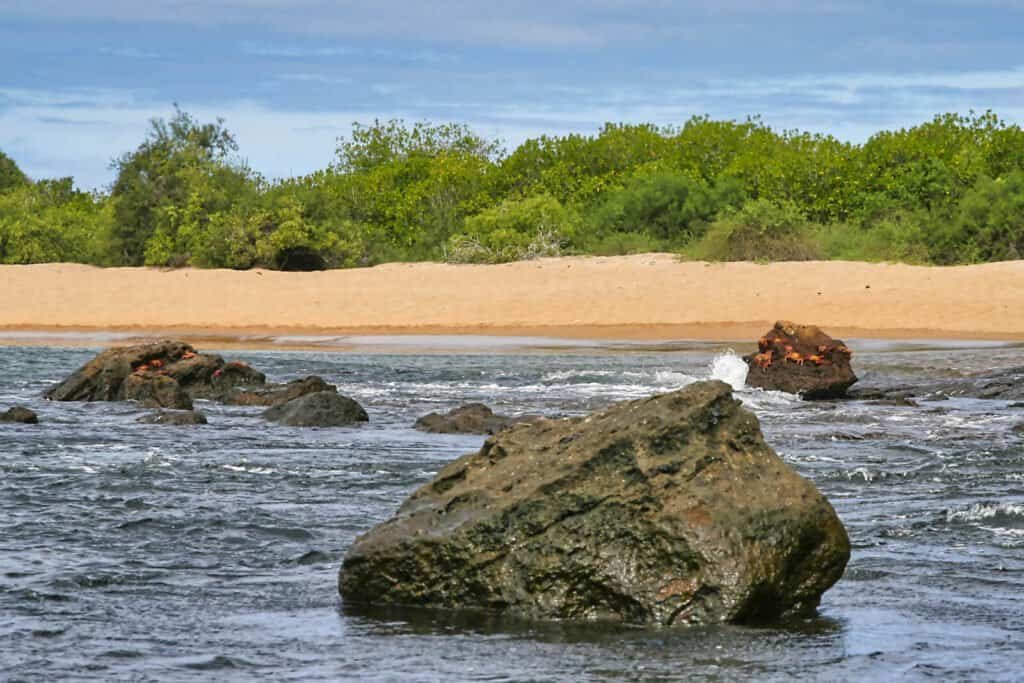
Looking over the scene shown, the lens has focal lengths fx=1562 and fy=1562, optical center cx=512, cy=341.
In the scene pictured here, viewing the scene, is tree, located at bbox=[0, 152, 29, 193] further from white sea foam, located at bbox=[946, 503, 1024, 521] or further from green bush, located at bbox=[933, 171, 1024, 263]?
white sea foam, located at bbox=[946, 503, 1024, 521]

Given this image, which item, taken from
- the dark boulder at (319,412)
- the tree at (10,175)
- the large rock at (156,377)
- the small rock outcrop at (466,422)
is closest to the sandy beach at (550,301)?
the large rock at (156,377)

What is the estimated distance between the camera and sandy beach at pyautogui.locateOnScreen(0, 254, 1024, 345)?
29.6 metres

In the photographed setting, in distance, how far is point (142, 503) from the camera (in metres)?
9.97

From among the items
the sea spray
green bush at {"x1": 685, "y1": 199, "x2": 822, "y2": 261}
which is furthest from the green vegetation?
the sea spray

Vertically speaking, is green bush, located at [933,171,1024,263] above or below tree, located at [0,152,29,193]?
below

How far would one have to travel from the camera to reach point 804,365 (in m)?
17.9

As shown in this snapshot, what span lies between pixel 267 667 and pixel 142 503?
417 cm

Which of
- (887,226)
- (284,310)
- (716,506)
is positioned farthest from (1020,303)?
(716,506)

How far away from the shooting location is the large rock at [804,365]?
58.1 ft

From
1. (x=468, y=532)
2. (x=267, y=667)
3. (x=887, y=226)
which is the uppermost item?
(x=887, y=226)

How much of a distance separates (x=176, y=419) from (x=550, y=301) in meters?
18.2

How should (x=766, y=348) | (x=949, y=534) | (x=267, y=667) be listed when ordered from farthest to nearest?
1. (x=766, y=348)
2. (x=949, y=534)
3. (x=267, y=667)

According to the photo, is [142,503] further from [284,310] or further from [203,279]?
[203,279]

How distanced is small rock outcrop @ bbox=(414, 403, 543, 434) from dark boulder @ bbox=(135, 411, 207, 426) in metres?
2.10
